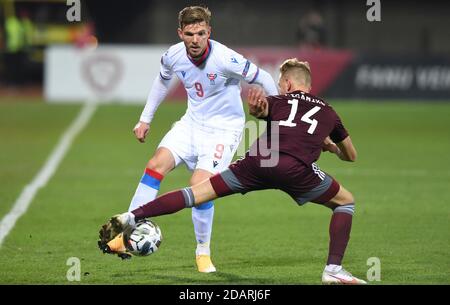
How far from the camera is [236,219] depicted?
11.5m

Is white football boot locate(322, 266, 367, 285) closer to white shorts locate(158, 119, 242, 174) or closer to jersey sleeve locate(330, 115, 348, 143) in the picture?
jersey sleeve locate(330, 115, 348, 143)

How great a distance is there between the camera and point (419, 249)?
373 inches

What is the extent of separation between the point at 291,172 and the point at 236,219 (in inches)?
148

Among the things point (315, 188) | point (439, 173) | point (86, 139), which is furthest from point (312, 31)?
point (315, 188)

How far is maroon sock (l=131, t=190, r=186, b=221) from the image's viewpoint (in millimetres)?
7816

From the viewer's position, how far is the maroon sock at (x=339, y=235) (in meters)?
7.93

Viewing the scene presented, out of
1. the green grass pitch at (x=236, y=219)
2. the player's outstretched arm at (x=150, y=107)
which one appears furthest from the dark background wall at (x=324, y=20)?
the player's outstretched arm at (x=150, y=107)

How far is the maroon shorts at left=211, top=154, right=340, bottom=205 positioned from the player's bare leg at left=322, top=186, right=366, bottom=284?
0.12m

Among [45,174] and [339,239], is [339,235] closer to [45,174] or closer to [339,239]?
[339,239]

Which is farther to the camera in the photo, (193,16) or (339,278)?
(193,16)

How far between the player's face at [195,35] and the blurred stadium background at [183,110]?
1833mm

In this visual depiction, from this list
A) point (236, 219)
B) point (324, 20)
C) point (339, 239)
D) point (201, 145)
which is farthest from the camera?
point (324, 20)

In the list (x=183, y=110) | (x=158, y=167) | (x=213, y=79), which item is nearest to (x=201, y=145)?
(x=158, y=167)
